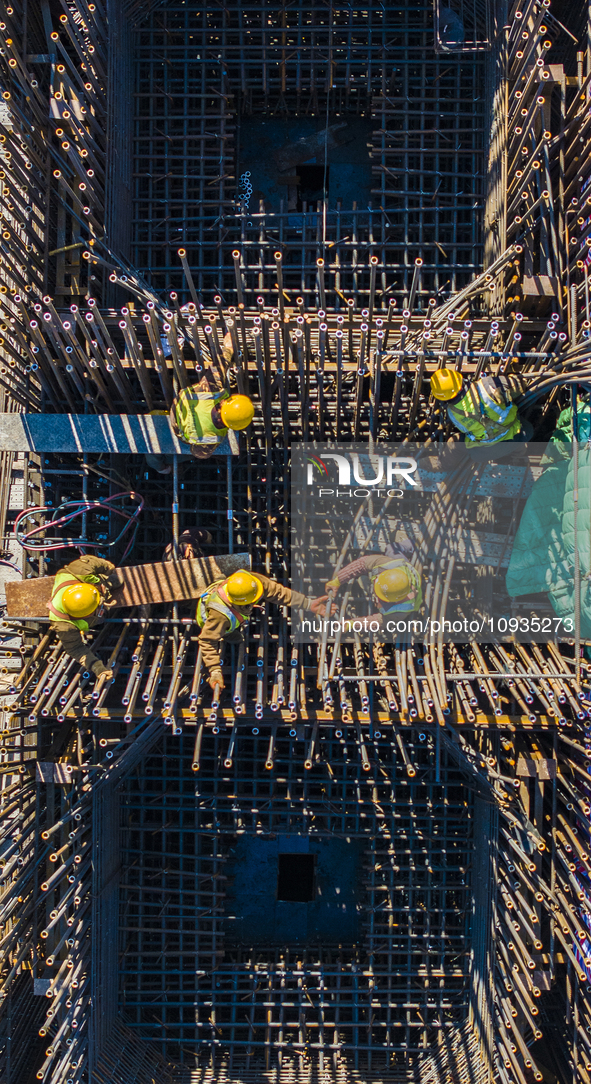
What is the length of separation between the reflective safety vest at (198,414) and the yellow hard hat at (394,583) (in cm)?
246

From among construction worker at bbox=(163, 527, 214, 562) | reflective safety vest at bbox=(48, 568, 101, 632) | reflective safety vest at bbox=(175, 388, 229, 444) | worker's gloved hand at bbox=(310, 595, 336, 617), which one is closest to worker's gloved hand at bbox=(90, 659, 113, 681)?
reflective safety vest at bbox=(48, 568, 101, 632)

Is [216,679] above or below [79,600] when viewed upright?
below

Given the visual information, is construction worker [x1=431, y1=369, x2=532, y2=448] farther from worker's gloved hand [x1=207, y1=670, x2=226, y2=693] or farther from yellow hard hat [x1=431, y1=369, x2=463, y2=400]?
worker's gloved hand [x1=207, y1=670, x2=226, y2=693]

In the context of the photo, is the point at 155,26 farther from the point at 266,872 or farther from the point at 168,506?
the point at 266,872

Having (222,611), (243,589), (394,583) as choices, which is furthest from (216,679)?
(394,583)

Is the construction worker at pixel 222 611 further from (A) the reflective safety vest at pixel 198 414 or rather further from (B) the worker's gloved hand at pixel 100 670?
(A) the reflective safety vest at pixel 198 414

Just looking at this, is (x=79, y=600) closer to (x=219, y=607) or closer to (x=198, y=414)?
(x=219, y=607)

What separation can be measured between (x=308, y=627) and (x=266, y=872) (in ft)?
13.1

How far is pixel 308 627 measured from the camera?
9.15 m

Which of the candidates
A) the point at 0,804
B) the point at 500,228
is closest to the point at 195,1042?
the point at 0,804

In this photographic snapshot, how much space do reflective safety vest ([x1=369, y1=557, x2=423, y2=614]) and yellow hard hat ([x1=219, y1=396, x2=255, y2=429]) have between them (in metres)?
2.29

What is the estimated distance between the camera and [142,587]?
8.90m

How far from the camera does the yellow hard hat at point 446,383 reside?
26.6 ft

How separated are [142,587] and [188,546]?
735 mm
